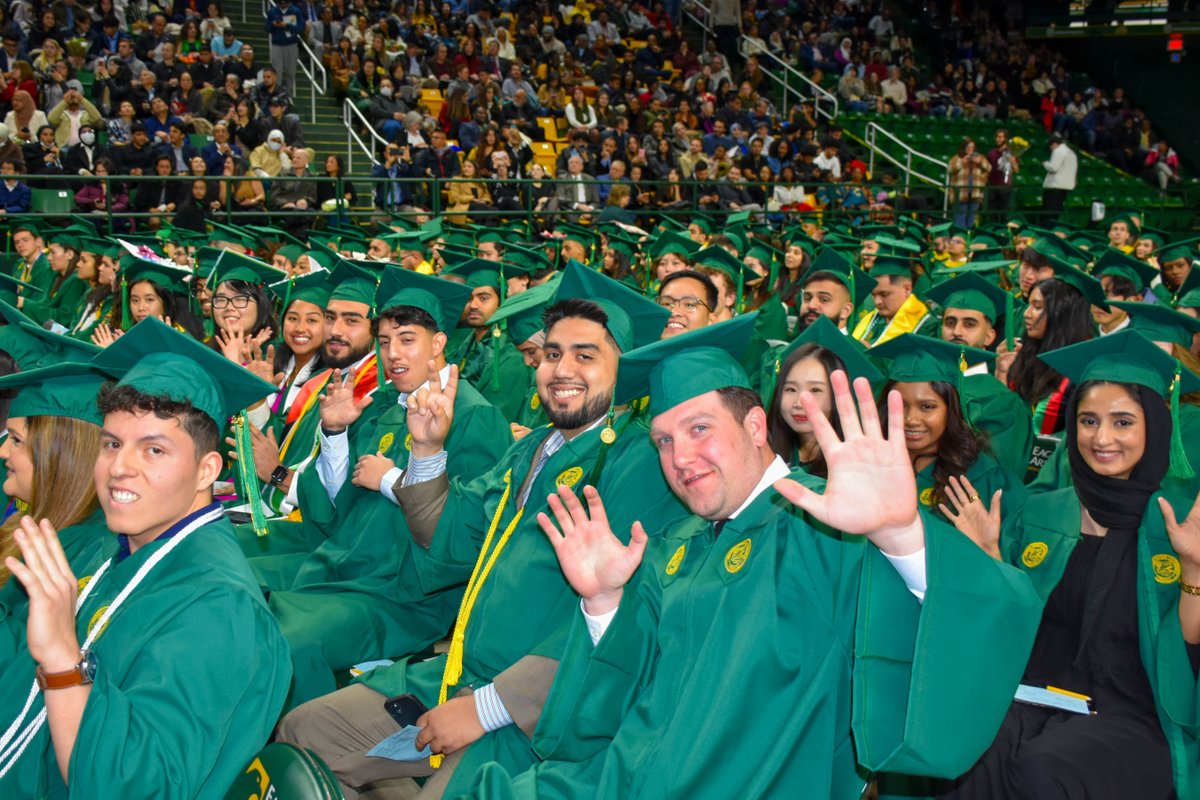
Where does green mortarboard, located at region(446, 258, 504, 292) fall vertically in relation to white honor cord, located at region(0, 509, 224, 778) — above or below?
above

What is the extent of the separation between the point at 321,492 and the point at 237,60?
13.9 m

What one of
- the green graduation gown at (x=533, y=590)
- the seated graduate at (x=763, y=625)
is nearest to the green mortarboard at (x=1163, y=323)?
the green graduation gown at (x=533, y=590)

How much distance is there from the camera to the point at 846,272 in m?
8.10

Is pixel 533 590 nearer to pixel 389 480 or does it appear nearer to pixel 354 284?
pixel 389 480

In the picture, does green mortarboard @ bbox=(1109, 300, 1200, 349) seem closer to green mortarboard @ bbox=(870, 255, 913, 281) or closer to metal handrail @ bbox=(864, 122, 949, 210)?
green mortarboard @ bbox=(870, 255, 913, 281)

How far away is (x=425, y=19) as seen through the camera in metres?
20.3

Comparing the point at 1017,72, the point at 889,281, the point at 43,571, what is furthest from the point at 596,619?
the point at 1017,72

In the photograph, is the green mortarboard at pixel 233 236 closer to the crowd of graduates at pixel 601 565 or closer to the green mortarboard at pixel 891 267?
the crowd of graduates at pixel 601 565

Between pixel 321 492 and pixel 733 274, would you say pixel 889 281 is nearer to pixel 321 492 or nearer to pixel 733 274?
pixel 733 274

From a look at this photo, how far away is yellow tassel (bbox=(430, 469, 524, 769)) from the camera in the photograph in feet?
11.5

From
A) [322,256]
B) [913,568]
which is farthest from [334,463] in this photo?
[322,256]

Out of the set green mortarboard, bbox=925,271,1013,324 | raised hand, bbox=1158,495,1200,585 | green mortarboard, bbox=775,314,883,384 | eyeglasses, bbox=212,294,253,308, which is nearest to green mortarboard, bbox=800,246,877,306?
green mortarboard, bbox=925,271,1013,324

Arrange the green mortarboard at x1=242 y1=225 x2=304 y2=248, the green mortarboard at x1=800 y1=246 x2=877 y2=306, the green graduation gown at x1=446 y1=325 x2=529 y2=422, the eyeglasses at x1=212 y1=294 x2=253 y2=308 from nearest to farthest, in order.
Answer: the green graduation gown at x1=446 y1=325 x2=529 y2=422 → the eyeglasses at x1=212 y1=294 x2=253 y2=308 → the green mortarboard at x1=800 y1=246 x2=877 y2=306 → the green mortarboard at x1=242 y1=225 x2=304 y2=248

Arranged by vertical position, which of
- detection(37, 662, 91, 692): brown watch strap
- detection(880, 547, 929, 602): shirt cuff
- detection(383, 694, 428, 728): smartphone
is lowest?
detection(383, 694, 428, 728): smartphone
